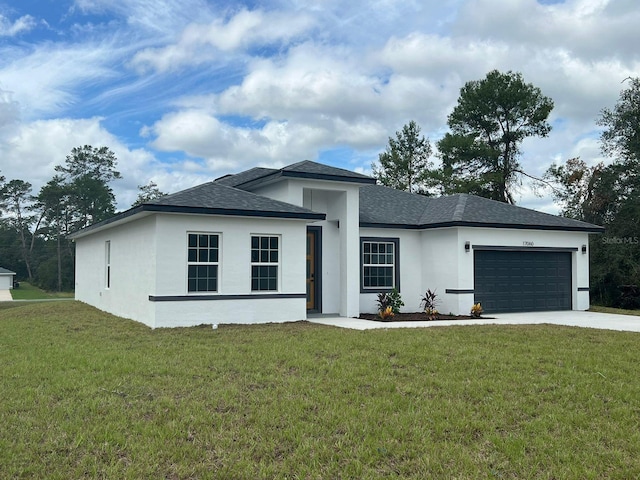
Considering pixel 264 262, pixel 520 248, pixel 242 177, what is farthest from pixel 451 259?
pixel 242 177

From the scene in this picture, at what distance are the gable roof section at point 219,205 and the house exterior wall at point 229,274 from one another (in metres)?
0.29

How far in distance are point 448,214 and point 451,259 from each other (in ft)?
5.10

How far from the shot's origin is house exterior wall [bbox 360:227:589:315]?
16391 mm

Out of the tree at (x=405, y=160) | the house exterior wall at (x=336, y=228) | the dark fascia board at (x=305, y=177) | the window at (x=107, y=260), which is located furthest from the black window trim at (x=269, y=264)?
the tree at (x=405, y=160)

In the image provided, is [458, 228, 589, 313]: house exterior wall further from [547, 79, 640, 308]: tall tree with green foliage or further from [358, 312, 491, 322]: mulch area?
[547, 79, 640, 308]: tall tree with green foliage

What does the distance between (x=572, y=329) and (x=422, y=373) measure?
20.4 feet

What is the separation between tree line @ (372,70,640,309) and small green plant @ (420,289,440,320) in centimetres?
1263

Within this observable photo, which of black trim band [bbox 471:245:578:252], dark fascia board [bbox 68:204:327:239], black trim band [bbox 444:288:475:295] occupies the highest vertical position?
dark fascia board [bbox 68:204:327:239]

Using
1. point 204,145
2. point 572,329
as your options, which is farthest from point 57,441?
point 204,145

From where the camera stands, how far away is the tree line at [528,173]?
2644 cm

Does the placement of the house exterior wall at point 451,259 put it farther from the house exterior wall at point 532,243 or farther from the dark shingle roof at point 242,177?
the dark shingle roof at point 242,177

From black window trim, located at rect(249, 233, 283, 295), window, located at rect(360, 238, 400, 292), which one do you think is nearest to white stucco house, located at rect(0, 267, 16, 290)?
window, located at rect(360, 238, 400, 292)

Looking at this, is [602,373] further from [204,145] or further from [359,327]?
[204,145]

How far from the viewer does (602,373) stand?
25.6ft
